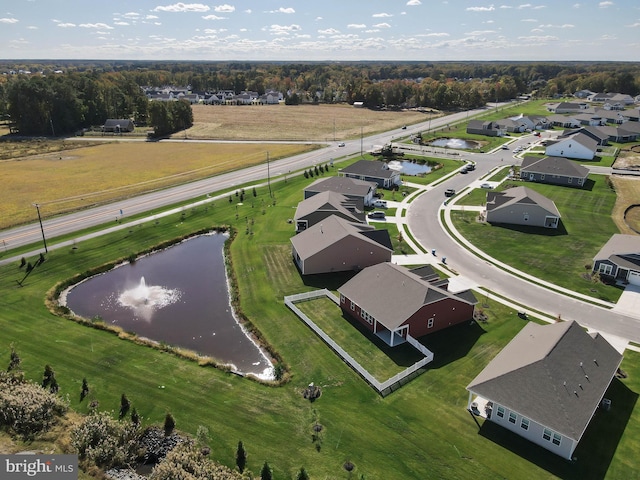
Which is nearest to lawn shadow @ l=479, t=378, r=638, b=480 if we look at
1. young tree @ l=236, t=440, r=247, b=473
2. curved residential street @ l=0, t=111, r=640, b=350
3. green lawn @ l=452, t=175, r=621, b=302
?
curved residential street @ l=0, t=111, r=640, b=350

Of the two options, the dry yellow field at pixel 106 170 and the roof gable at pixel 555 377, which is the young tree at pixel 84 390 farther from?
the dry yellow field at pixel 106 170

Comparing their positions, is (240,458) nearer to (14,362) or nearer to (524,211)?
(14,362)

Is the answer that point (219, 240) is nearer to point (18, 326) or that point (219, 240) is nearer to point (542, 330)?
point (18, 326)

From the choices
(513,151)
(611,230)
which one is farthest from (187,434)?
(513,151)

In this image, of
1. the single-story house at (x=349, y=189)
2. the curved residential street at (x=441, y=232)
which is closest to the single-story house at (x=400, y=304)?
the curved residential street at (x=441, y=232)

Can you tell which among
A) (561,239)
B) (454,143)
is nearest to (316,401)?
(561,239)
